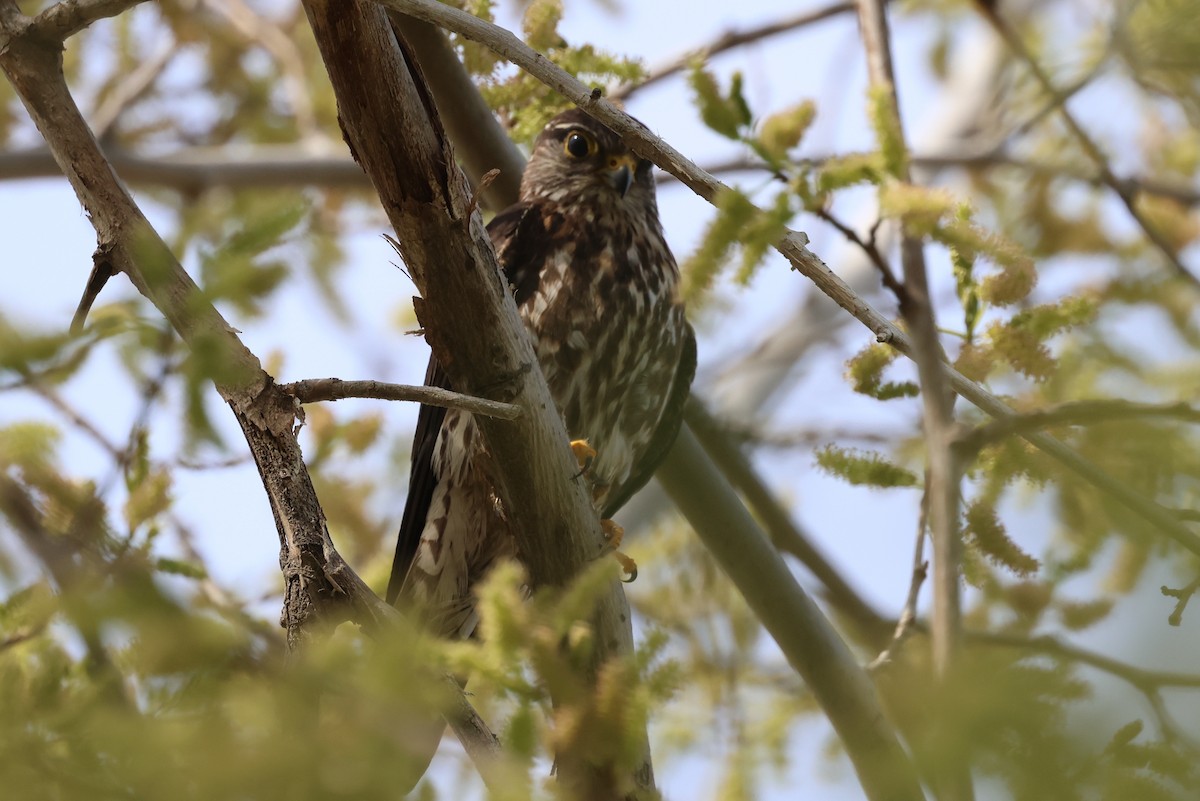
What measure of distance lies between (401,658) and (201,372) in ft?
1.64

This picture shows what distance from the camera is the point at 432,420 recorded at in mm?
3568

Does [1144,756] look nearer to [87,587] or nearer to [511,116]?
[87,587]

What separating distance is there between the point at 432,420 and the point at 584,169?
1.08 metres

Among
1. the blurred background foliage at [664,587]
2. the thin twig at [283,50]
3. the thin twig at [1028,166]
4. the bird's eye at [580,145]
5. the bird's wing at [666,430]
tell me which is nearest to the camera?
the blurred background foliage at [664,587]

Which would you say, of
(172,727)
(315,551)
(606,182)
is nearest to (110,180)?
(315,551)

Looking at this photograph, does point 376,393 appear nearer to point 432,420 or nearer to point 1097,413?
point 1097,413

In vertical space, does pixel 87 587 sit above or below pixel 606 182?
below

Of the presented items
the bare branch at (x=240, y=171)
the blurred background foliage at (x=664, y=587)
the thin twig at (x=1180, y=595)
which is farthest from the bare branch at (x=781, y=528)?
the bare branch at (x=240, y=171)

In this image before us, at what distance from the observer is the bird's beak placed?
158 inches

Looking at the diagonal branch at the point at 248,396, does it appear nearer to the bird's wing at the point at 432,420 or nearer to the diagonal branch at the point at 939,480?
the diagonal branch at the point at 939,480

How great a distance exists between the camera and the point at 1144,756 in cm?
133

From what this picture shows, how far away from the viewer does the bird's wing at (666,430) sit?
3.54 meters

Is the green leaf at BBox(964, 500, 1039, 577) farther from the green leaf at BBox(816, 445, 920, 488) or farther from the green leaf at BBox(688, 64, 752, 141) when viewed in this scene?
the green leaf at BBox(688, 64, 752, 141)

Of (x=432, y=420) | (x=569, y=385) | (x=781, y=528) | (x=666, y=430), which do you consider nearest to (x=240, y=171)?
(x=432, y=420)
